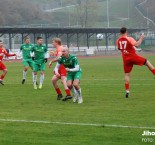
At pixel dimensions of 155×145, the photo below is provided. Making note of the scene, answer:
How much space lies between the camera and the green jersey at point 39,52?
73.0 feet

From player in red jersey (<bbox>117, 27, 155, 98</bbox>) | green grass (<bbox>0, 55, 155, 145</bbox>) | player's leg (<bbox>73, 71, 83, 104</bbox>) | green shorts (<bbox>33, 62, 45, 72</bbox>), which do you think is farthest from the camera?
green shorts (<bbox>33, 62, 45, 72</bbox>)

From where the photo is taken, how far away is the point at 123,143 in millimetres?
9625

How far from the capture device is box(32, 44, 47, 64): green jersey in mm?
22250

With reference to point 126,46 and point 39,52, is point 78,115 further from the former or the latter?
point 39,52

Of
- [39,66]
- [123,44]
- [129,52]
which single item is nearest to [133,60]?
[129,52]

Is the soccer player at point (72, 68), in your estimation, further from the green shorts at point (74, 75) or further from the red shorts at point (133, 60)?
the red shorts at point (133, 60)

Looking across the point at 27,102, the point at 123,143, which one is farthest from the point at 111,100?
the point at 123,143

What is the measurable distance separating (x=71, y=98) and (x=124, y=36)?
2.60m

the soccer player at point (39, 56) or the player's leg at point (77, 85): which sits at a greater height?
the soccer player at point (39, 56)

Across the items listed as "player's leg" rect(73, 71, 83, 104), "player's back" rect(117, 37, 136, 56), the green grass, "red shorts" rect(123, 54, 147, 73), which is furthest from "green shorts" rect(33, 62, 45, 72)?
"player's leg" rect(73, 71, 83, 104)

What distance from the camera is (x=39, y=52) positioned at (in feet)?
73.6

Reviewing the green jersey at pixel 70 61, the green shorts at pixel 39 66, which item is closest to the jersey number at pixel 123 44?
the green jersey at pixel 70 61

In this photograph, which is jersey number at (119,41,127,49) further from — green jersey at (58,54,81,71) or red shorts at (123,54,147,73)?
green jersey at (58,54,81,71)

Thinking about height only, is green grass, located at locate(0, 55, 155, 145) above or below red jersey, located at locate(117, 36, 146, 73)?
below
